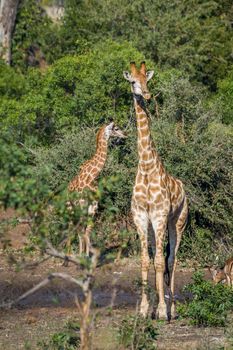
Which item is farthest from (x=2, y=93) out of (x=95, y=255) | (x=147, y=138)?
(x=95, y=255)

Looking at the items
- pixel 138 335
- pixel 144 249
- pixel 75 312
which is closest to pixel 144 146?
pixel 144 249

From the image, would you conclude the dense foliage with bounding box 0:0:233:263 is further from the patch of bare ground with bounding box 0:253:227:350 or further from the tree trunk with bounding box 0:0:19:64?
the tree trunk with bounding box 0:0:19:64

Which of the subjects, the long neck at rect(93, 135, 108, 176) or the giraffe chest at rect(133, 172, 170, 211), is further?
the long neck at rect(93, 135, 108, 176)

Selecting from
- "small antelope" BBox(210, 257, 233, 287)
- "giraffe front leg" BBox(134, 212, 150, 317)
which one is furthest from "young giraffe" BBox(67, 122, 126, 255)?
"giraffe front leg" BBox(134, 212, 150, 317)

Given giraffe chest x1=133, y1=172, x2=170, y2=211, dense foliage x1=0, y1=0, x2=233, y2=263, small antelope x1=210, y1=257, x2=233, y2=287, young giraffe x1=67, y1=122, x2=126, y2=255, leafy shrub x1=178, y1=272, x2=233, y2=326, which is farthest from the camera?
dense foliage x1=0, y1=0, x2=233, y2=263

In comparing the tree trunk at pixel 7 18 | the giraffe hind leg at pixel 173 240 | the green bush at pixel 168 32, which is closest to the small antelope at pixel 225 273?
the giraffe hind leg at pixel 173 240

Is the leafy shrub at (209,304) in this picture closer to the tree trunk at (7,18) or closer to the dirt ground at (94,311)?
the dirt ground at (94,311)

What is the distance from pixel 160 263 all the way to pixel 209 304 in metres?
0.78

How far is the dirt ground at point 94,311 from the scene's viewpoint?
33.9 feet

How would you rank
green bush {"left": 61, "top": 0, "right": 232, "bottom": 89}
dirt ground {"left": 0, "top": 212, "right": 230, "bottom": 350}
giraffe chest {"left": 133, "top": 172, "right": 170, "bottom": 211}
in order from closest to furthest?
1. dirt ground {"left": 0, "top": 212, "right": 230, "bottom": 350}
2. giraffe chest {"left": 133, "top": 172, "right": 170, "bottom": 211}
3. green bush {"left": 61, "top": 0, "right": 232, "bottom": 89}

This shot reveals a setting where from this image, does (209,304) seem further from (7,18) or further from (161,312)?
(7,18)

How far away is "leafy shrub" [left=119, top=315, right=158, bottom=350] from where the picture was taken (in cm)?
960

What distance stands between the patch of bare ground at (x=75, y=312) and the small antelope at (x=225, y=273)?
1.65 ft

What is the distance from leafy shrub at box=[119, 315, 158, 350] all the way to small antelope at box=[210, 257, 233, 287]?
4.60 metres
